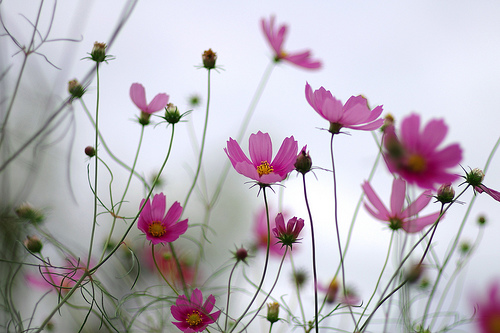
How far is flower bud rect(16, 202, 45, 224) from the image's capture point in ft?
1.51

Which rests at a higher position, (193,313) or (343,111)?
(343,111)

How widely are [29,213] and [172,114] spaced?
17 centimetres

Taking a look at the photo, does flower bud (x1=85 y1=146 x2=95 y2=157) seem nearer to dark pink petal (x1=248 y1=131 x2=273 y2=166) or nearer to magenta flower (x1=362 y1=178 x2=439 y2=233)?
dark pink petal (x1=248 y1=131 x2=273 y2=166)

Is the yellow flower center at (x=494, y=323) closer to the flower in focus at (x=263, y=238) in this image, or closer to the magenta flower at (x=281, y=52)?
the flower in focus at (x=263, y=238)

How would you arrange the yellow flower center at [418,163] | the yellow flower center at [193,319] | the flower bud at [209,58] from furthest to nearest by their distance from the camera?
1. the flower bud at [209,58]
2. the yellow flower center at [193,319]
3. the yellow flower center at [418,163]

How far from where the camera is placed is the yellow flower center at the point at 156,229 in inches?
16.4

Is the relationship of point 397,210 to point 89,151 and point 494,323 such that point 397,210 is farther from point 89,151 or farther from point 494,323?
point 89,151

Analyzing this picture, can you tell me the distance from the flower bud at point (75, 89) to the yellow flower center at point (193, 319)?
219 mm

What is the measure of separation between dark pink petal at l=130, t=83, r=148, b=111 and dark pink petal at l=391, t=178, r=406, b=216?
0.25m

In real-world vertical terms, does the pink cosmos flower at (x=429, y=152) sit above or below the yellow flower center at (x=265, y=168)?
above

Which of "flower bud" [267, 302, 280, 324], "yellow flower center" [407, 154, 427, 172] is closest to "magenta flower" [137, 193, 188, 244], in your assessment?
"flower bud" [267, 302, 280, 324]

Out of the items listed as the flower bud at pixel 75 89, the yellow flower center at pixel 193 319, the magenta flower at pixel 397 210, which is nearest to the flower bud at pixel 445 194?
the magenta flower at pixel 397 210

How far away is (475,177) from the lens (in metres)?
0.41

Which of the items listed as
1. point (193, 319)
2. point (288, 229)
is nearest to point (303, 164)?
point (288, 229)
